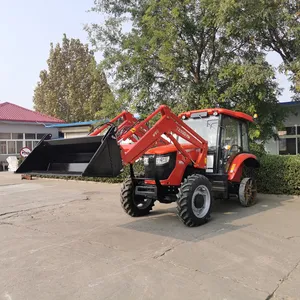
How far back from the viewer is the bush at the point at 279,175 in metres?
9.47

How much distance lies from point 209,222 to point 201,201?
0.50 metres

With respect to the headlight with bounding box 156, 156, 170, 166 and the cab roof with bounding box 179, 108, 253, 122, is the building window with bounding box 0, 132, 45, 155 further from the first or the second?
the headlight with bounding box 156, 156, 170, 166

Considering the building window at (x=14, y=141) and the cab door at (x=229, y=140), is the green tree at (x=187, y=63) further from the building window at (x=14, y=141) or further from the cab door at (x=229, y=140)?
the building window at (x=14, y=141)

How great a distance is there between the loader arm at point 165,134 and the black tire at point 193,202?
24.1 inches

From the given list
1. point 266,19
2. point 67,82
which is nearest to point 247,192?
point 266,19

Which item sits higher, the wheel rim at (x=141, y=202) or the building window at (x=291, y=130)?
the building window at (x=291, y=130)

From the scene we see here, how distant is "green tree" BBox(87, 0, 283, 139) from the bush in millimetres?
1507

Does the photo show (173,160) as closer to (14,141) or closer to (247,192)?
(247,192)

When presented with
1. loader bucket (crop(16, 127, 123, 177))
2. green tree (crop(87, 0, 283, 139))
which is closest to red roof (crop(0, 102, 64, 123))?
green tree (crop(87, 0, 283, 139))

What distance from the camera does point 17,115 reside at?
27.3m

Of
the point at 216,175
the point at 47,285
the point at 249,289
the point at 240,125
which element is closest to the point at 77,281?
the point at 47,285

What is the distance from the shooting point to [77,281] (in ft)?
13.7

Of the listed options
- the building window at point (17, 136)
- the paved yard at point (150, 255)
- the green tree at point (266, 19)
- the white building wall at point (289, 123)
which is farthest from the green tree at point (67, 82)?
the paved yard at point (150, 255)

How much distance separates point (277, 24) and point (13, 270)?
972 cm
